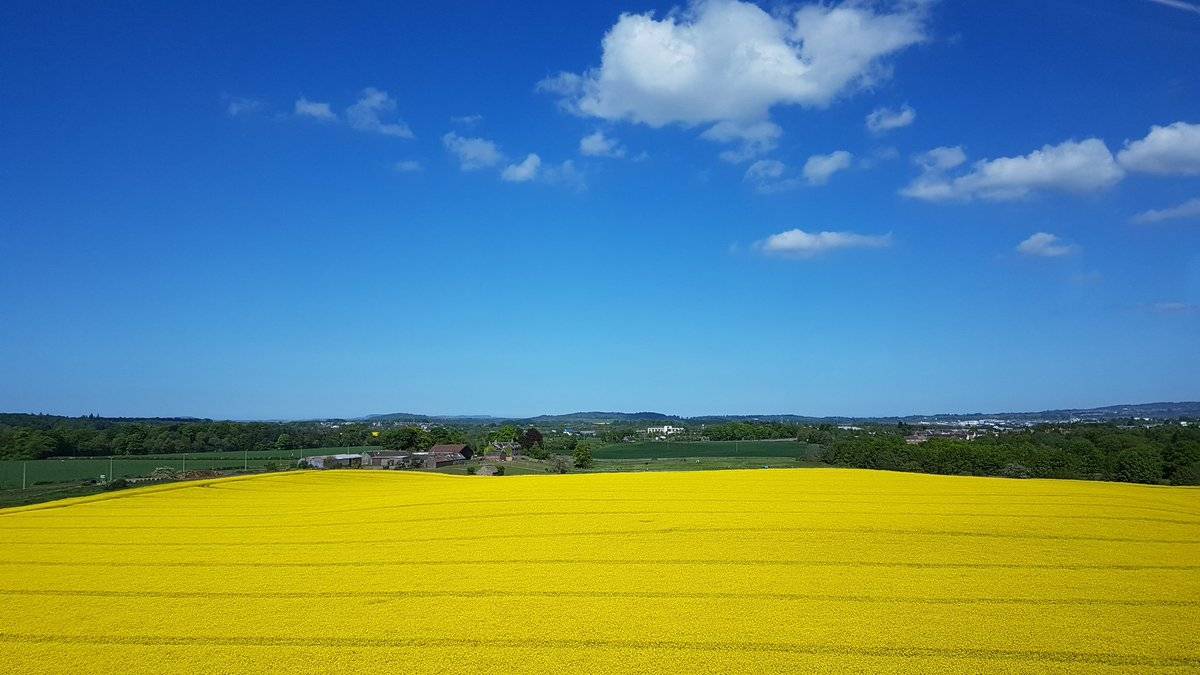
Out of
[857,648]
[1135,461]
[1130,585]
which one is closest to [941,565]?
[1130,585]

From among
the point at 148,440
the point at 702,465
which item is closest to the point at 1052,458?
the point at 702,465

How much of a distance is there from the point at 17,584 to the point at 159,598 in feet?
13.2

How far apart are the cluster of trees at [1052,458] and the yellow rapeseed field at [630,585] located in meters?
16.2

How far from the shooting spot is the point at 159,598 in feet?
45.9

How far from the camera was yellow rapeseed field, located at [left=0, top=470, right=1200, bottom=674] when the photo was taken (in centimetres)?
1037

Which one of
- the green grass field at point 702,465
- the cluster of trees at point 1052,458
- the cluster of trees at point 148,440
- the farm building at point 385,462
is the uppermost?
the cluster of trees at point 148,440

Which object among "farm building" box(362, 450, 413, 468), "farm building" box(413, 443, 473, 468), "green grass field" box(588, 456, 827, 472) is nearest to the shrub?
"green grass field" box(588, 456, 827, 472)

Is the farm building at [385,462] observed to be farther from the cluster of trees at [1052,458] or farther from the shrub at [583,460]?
the cluster of trees at [1052,458]

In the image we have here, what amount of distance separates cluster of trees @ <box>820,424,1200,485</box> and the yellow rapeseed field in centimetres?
1625

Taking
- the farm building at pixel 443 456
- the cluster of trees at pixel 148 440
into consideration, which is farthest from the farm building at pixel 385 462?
the cluster of trees at pixel 148 440

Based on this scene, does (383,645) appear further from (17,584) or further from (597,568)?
(17,584)

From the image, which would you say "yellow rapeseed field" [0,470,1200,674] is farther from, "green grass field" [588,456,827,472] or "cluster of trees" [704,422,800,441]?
"cluster of trees" [704,422,800,441]

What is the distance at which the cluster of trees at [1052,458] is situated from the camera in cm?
3841

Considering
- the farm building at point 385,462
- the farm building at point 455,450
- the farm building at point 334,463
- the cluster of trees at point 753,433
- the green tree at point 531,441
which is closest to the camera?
the farm building at point 385,462
